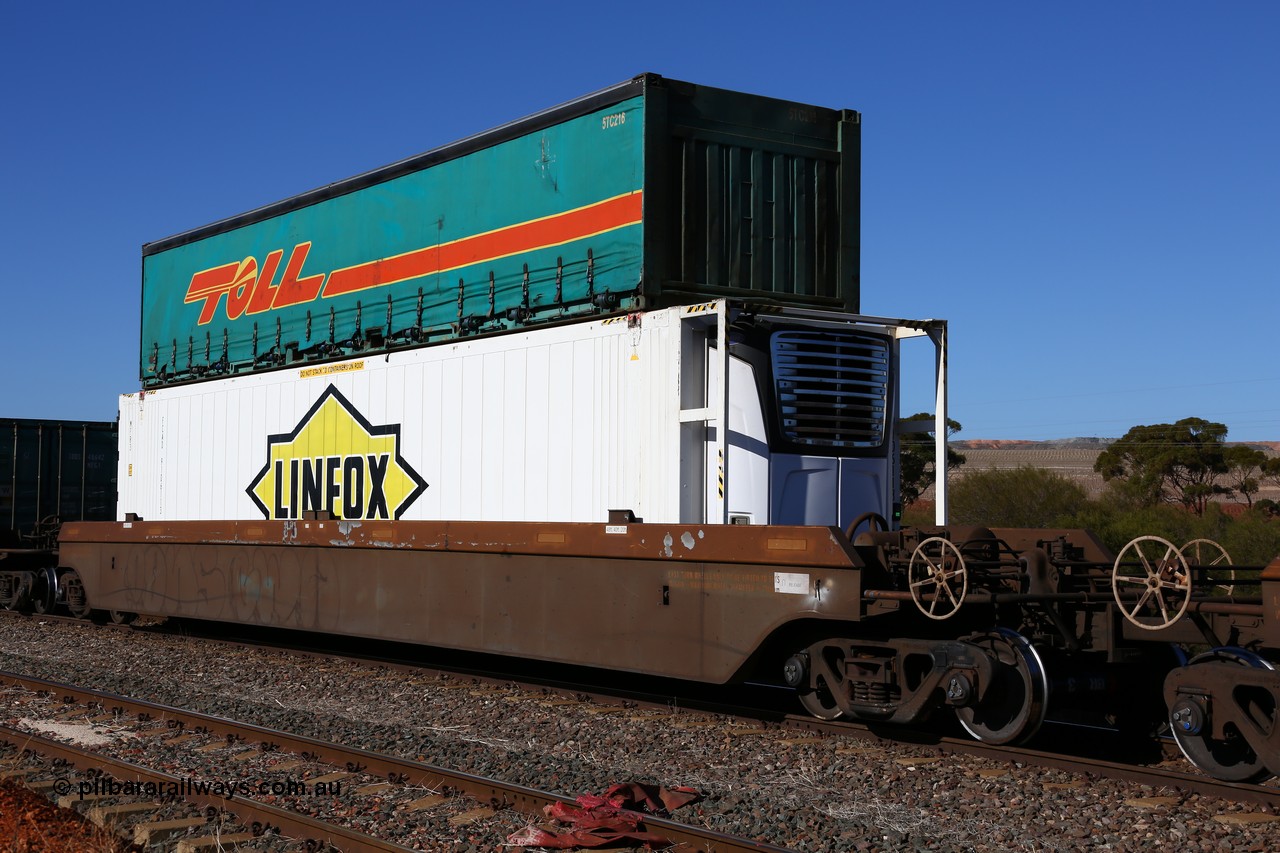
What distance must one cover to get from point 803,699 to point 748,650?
0.52 m

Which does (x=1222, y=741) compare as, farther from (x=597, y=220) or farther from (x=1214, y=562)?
(x=597, y=220)

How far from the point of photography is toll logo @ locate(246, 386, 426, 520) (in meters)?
12.6

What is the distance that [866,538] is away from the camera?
862 cm

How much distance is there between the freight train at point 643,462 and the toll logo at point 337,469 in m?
0.04

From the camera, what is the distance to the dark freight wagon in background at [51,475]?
60.5 ft

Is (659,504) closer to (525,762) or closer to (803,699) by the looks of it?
(803,699)

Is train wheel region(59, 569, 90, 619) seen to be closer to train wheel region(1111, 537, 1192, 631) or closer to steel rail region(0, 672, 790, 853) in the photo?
steel rail region(0, 672, 790, 853)

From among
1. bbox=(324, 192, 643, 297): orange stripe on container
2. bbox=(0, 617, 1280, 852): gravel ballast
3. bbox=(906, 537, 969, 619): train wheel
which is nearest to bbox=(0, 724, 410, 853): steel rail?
bbox=(0, 617, 1280, 852): gravel ballast

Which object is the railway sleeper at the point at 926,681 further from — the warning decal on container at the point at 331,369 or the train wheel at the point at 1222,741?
the warning decal on container at the point at 331,369

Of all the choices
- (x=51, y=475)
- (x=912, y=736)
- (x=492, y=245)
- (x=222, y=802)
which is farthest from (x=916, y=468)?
(x=222, y=802)

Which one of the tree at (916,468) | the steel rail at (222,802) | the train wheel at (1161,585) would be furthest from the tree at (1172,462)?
the steel rail at (222,802)

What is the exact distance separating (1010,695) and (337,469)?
8056 millimetres

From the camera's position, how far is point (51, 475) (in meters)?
19.0

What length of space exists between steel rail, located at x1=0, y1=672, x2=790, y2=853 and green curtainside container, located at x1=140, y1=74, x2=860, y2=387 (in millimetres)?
4386
